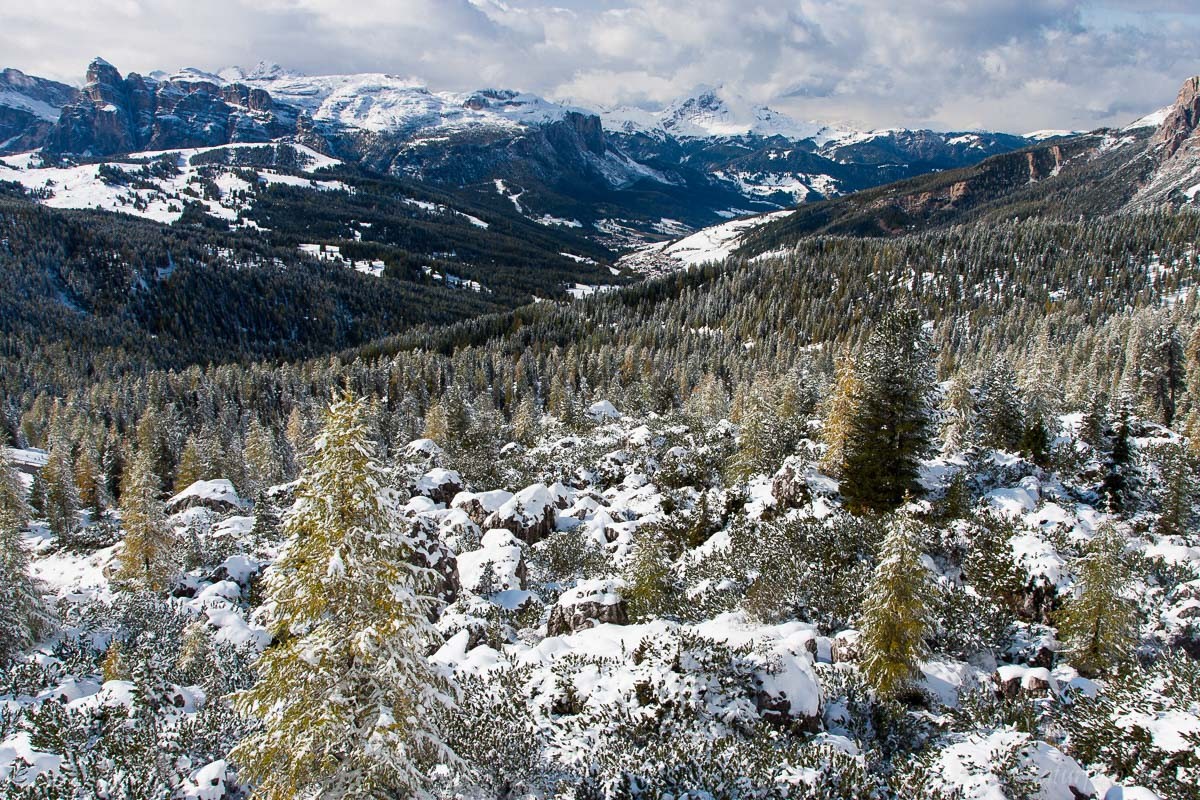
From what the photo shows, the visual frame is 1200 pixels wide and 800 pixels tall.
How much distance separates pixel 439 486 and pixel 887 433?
109 ft

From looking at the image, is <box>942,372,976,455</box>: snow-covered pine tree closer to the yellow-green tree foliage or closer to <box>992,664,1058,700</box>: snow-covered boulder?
the yellow-green tree foliage

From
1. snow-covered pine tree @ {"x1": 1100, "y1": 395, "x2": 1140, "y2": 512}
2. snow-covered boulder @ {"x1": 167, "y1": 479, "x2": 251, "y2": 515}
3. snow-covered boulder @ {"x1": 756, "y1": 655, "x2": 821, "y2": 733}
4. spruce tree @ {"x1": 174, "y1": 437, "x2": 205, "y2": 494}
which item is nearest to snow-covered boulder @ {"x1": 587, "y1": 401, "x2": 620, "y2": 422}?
snow-covered boulder @ {"x1": 167, "y1": 479, "x2": 251, "y2": 515}

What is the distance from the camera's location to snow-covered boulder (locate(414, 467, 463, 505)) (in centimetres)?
4759

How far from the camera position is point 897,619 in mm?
19141

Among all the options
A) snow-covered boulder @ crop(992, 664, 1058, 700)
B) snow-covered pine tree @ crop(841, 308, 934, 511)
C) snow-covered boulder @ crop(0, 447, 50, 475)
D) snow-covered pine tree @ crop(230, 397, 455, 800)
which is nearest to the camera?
snow-covered pine tree @ crop(230, 397, 455, 800)

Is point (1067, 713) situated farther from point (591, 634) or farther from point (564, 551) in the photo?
point (564, 551)

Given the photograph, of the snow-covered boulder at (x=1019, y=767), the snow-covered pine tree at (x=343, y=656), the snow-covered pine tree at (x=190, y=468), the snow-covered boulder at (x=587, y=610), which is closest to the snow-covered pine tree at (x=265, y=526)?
the snow-covered boulder at (x=587, y=610)

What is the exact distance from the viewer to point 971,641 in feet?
74.4

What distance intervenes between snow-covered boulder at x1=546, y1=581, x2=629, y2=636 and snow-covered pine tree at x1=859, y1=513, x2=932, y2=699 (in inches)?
405

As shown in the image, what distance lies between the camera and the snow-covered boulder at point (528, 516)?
1567 inches

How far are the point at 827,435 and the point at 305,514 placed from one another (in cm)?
3482

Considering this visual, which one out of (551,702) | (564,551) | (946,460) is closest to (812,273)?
(946,460)

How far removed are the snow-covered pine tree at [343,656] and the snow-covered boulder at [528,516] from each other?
26522 mm

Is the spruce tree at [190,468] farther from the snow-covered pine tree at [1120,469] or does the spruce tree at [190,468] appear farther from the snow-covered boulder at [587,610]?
the snow-covered pine tree at [1120,469]
